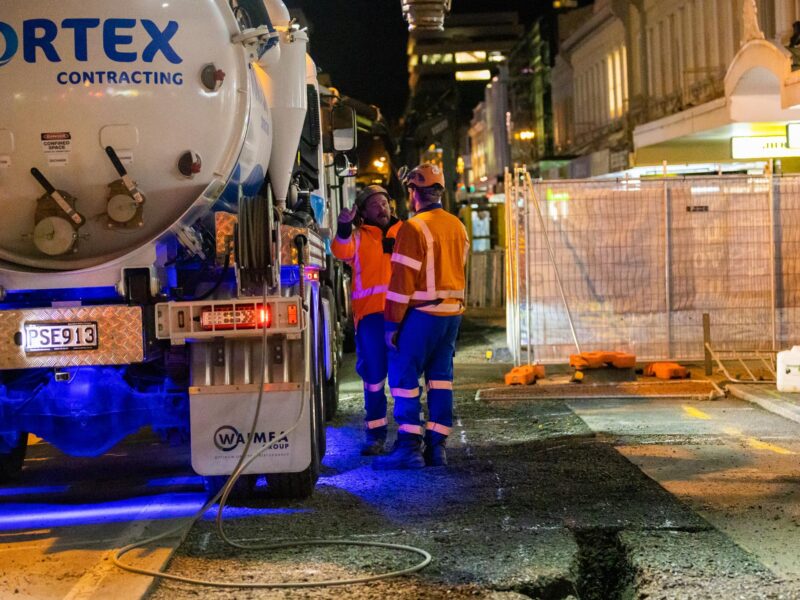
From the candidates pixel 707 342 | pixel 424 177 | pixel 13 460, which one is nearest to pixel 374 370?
pixel 424 177

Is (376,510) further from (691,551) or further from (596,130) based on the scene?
(596,130)

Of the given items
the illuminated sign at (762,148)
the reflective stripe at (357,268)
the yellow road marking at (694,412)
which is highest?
the illuminated sign at (762,148)

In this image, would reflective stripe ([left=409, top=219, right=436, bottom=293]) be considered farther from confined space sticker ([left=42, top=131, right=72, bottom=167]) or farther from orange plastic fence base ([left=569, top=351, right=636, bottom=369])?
orange plastic fence base ([left=569, top=351, right=636, bottom=369])

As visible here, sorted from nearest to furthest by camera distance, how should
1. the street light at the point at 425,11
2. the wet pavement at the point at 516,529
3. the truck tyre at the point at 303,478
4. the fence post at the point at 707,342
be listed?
the wet pavement at the point at 516,529 < the truck tyre at the point at 303,478 < the street light at the point at 425,11 < the fence post at the point at 707,342

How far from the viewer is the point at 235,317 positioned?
605cm

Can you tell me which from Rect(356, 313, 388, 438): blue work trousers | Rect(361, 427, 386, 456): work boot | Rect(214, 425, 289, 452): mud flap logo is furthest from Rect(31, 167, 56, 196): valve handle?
Rect(361, 427, 386, 456): work boot

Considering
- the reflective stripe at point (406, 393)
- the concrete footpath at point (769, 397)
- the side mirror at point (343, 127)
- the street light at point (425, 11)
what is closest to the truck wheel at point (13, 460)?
the reflective stripe at point (406, 393)

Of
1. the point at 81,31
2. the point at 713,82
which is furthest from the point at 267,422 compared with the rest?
the point at 713,82

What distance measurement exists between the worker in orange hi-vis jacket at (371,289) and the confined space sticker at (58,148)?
268 cm

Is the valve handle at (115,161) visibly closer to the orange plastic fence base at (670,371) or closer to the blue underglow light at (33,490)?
the blue underglow light at (33,490)

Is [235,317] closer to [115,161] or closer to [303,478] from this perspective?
[115,161]

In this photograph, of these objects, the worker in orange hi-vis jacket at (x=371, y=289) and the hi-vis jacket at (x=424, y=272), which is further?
the worker in orange hi-vis jacket at (x=371, y=289)

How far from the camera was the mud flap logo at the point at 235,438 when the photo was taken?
20.5ft

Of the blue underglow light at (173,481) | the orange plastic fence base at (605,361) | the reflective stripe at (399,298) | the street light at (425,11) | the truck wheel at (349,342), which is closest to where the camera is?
the blue underglow light at (173,481)
